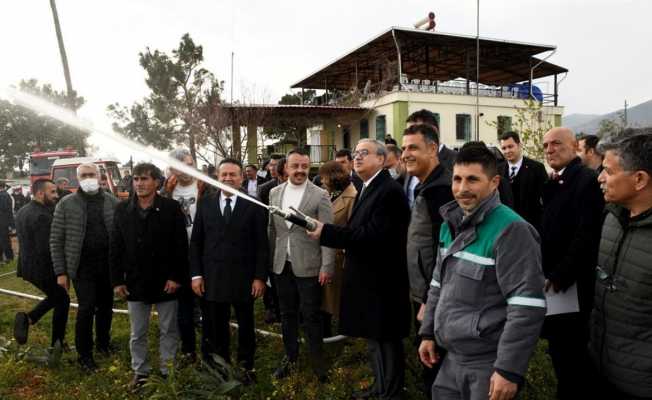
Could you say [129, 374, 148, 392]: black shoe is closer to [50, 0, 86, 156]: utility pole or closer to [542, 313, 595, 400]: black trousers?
[542, 313, 595, 400]: black trousers

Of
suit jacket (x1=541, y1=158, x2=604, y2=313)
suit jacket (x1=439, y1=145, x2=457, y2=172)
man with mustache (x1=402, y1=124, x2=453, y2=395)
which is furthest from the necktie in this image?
suit jacket (x1=541, y1=158, x2=604, y2=313)

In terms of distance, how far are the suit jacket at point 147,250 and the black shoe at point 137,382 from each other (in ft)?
2.39

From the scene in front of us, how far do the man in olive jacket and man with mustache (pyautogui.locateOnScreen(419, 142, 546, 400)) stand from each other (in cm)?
54

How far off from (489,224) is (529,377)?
2557mm

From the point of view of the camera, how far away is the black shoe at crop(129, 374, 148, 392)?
423 cm

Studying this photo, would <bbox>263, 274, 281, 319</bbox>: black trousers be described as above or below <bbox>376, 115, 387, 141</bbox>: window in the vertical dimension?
below

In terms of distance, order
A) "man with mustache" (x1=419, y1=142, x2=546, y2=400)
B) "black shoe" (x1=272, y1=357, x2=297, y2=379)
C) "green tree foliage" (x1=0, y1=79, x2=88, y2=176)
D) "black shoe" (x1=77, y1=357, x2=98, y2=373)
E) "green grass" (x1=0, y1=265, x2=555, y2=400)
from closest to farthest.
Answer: "man with mustache" (x1=419, y1=142, x2=546, y2=400) → "green grass" (x1=0, y1=265, x2=555, y2=400) → "black shoe" (x1=272, y1=357, x2=297, y2=379) → "black shoe" (x1=77, y1=357, x2=98, y2=373) → "green tree foliage" (x1=0, y1=79, x2=88, y2=176)

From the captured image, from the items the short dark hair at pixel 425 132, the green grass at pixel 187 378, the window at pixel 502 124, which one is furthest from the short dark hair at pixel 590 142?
the window at pixel 502 124

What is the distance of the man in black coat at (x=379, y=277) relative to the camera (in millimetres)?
3510

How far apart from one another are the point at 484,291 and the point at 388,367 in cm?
165

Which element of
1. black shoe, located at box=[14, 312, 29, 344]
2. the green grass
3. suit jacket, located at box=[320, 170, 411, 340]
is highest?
suit jacket, located at box=[320, 170, 411, 340]

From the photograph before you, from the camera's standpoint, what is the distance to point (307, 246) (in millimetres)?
4340

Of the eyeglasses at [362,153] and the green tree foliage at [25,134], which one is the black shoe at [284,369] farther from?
the green tree foliage at [25,134]

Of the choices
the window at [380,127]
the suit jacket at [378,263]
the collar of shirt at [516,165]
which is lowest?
the suit jacket at [378,263]
